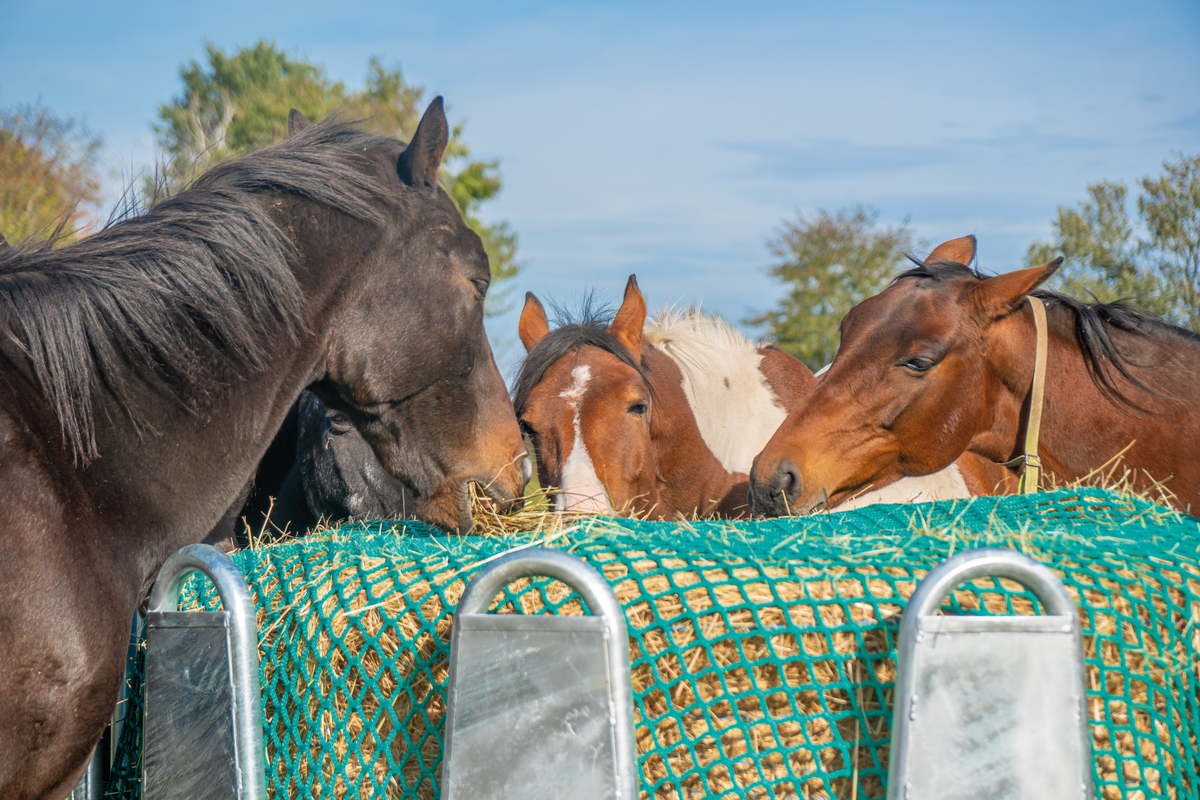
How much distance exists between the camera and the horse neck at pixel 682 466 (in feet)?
14.6

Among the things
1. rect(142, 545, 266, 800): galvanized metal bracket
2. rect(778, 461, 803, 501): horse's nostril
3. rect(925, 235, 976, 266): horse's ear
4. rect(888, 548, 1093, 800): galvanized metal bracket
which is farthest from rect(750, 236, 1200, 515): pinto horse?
rect(142, 545, 266, 800): galvanized metal bracket

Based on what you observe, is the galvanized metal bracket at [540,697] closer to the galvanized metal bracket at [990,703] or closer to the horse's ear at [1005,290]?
the galvanized metal bracket at [990,703]

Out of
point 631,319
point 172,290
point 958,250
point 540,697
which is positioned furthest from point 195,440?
point 958,250

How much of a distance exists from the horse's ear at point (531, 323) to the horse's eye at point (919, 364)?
A: 235 cm

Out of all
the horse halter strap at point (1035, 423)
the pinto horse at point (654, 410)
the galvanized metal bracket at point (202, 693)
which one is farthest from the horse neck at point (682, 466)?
the galvanized metal bracket at point (202, 693)

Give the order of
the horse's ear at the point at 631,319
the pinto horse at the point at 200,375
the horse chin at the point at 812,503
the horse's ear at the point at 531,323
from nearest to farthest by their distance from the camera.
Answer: the pinto horse at the point at 200,375
the horse chin at the point at 812,503
the horse's ear at the point at 631,319
the horse's ear at the point at 531,323

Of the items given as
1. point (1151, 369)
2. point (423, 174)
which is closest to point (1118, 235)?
point (1151, 369)

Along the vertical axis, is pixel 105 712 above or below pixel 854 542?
below

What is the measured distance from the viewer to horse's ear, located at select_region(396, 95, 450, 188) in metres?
2.36

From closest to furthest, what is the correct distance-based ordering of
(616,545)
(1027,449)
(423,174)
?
(616,545), (423,174), (1027,449)

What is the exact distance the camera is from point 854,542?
5.87ft

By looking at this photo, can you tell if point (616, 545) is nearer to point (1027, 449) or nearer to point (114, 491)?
point (114, 491)

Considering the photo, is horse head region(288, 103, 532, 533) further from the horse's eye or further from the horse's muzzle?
the horse's eye

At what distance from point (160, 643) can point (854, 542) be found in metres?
1.45
